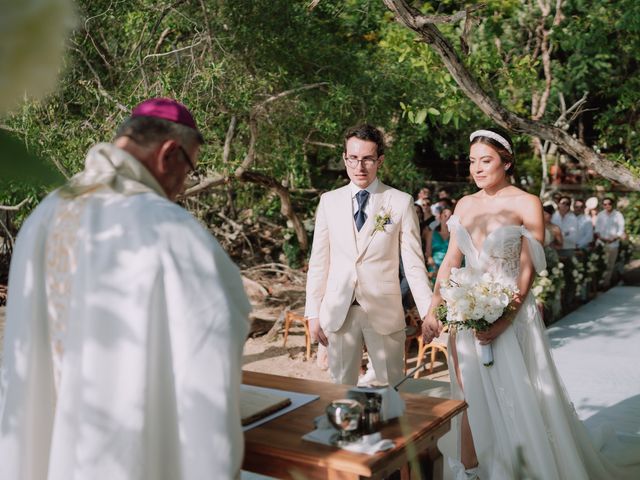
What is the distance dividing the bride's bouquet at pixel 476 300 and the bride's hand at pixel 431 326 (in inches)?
8.6

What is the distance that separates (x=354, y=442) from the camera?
2322mm

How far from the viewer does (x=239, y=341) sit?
6.26 ft

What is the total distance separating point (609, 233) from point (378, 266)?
10.7 metres

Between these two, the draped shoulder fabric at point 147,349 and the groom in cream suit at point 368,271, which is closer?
the draped shoulder fabric at point 147,349

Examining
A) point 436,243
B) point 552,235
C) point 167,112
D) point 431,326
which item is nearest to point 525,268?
point 431,326

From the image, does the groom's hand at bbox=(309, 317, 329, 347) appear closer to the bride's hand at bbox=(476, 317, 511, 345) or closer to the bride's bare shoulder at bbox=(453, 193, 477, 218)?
the bride's hand at bbox=(476, 317, 511, 345)

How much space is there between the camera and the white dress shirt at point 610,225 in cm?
1338

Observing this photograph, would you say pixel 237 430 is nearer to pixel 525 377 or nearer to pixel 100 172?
pixel 100 172

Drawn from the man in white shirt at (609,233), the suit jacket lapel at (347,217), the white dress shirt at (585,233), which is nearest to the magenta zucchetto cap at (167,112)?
the suit jacket lapel at (347,217)

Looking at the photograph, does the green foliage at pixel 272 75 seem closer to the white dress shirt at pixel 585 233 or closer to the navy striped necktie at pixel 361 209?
the navy striped necktie at pixel 361 209

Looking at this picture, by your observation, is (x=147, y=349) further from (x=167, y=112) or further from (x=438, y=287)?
(x=438, y=287)

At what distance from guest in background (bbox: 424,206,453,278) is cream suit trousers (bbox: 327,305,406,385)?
195 inches

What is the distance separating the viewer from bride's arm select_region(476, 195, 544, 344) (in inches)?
151

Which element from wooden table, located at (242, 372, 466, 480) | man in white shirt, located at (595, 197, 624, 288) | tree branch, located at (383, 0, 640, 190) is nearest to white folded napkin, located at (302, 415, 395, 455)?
wooden table, located at (242, 372, 466, 480)
